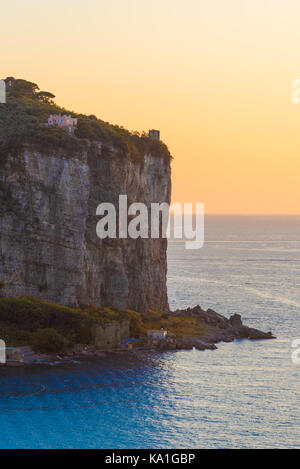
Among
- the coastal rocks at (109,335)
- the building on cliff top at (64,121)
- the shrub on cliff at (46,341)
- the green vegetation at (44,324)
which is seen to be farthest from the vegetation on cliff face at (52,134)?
the shrub on cliff at (46,341)

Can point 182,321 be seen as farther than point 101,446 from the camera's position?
Yes

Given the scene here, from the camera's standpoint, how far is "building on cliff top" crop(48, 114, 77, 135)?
3863 inches

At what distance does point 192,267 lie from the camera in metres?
192

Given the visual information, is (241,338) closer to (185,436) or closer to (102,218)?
(102,218)

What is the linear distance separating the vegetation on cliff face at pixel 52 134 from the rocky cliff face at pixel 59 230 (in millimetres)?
1318

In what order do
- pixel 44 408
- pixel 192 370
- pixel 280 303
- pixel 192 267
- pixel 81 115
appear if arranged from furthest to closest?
1. pixel 192 267
2. pixel 280 303
3. pixel 81 115
4. pixel 192 370
5. pixel 44 408

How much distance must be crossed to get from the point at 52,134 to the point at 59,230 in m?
11.4

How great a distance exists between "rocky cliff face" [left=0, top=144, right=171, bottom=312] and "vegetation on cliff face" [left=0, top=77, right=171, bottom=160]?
1.32 meters

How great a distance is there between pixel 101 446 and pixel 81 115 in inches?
2548

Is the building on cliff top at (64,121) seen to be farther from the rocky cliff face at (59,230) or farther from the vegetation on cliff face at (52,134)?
the rocky cliff face at (59,230)

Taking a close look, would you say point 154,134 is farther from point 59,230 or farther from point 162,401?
point 162,401

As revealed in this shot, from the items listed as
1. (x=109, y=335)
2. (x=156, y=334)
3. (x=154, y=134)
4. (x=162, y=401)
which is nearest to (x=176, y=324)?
(x=156, y=334)

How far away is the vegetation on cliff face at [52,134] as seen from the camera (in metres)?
92.6
